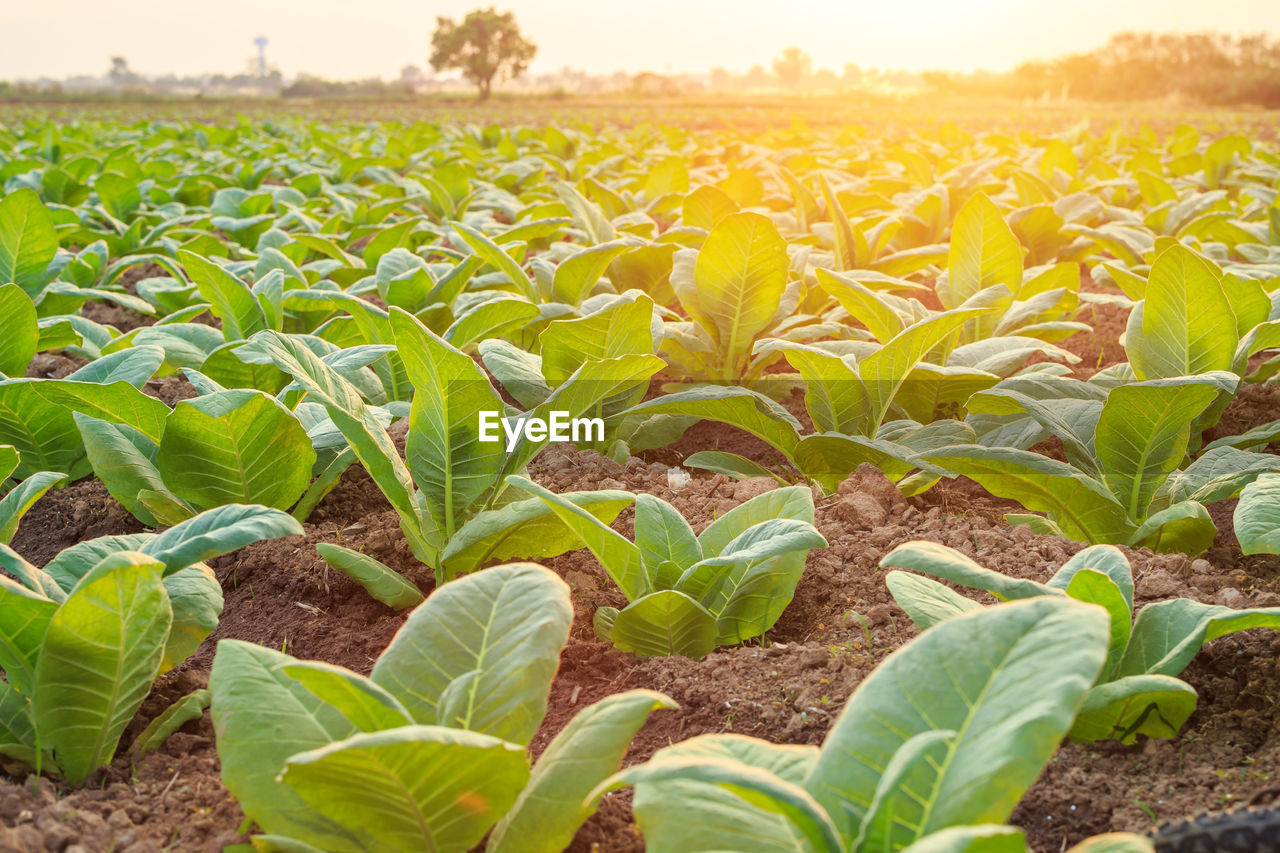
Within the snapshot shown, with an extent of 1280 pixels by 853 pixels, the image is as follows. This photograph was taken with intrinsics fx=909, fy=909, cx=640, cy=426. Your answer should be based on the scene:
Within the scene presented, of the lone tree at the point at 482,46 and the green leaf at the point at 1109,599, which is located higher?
the lone tree at the point at 482,46

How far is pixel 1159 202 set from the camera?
→ 5102 mm

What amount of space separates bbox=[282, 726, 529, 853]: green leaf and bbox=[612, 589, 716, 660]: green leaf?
49 centimetres

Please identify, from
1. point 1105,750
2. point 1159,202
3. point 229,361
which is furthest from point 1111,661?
point 1159,202

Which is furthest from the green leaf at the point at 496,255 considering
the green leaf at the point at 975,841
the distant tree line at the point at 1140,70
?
the distant tree line at the point at 1140,70

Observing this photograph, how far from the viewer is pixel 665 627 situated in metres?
1.45

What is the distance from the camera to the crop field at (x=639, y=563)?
0.85 meters

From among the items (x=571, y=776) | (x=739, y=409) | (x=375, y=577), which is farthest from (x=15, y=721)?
(x=739, y=409)

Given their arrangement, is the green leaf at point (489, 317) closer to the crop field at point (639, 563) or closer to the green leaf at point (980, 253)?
the crop field at point (639, 563)

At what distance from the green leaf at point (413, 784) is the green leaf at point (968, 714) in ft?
1.03

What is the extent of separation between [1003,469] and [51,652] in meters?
1.52

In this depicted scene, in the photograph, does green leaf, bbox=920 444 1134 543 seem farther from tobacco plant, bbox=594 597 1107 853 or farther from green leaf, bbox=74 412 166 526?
green leaf, bbox=74 412 166 526

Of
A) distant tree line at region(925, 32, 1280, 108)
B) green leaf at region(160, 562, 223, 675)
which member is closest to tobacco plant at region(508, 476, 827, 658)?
green leaf at region(160, 562, 223, 675)

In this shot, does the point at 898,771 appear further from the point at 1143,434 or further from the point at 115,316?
the point at 115,316

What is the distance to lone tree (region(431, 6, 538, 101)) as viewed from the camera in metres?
46.1
